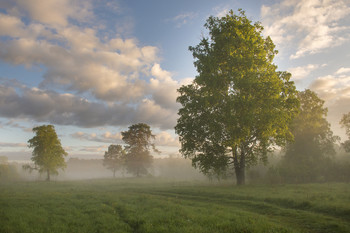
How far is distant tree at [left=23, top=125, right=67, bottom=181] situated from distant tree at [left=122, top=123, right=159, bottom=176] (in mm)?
18867

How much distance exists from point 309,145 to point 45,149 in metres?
57.7

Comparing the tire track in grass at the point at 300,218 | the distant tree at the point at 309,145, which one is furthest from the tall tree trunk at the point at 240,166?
the distant tree at the point at 309,145

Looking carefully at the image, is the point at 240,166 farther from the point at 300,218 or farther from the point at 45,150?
the point at 45,150

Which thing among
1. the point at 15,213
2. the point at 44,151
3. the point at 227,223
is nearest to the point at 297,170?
the point at 227,223

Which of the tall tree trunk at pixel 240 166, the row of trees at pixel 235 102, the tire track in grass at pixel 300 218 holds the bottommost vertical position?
the tire track in grass at pixel 300 218

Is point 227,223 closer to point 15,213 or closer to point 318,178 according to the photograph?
point 15,213

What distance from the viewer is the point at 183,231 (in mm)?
9242

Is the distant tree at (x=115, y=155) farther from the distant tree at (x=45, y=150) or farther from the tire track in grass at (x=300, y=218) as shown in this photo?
the tire track in grass at (x=300, y=218)

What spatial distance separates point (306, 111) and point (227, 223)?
106 ft

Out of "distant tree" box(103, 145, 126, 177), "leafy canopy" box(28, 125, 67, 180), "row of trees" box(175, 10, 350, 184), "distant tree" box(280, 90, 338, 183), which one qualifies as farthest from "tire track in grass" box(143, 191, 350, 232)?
"distant tree" box(103, 145, 126, 177)

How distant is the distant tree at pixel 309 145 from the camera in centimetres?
3375

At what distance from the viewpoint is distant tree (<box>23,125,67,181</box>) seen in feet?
168

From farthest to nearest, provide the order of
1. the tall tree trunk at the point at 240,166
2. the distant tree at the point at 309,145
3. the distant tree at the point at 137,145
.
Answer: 1. the distant tree at the point at 137,145
2. the distant tree at the point at 309,145
3. the tall tree trunk at the point at 240,166

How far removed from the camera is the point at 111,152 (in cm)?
8362
